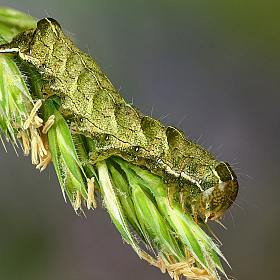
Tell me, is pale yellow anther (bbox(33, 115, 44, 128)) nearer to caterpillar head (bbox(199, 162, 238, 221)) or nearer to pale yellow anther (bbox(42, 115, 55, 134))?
pale yellow anther (bbox(42, 115, 55, 134))

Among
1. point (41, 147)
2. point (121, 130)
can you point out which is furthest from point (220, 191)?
point (41, 147)

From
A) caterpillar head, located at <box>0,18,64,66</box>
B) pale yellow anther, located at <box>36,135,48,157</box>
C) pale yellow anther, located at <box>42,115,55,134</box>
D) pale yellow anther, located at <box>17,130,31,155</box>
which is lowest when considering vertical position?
pale yellow anther, located at <box>17,130,31,155</box>

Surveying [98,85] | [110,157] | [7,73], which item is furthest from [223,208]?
[7,73]

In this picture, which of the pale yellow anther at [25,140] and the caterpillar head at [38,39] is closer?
the pale yellow anther at [25,140]

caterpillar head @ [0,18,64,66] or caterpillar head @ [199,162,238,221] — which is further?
caterpillar head @ [0,18,64,66]

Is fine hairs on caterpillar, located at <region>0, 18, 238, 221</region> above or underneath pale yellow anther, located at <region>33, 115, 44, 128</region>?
above

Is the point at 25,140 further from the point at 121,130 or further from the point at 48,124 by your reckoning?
the point at 121,130

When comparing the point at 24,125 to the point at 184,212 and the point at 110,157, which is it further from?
the point at 184,212

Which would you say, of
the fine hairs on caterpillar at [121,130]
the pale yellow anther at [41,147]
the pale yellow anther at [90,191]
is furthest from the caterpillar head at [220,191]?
the pale yellow anther at [41,147]

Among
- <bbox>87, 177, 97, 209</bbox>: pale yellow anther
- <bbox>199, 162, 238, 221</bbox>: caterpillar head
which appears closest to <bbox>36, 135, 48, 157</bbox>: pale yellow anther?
<bbox>87, 177, 97, 209</bbox>: pale yellow anther

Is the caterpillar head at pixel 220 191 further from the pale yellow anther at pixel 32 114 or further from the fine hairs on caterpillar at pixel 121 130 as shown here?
the pale yellow anther at pixel 32 114
